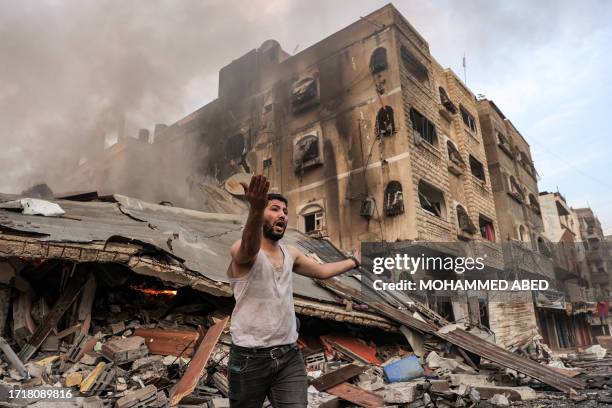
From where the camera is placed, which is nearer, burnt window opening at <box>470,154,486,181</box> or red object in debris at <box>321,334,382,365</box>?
red object in debris at <box>321,334,382,365</box>

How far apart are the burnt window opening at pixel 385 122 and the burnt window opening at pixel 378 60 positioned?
177 cm

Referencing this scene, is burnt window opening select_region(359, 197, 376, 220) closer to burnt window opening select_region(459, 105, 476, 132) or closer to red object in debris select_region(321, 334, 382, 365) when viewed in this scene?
red object in debris select_region(321, 334, 382, 365)

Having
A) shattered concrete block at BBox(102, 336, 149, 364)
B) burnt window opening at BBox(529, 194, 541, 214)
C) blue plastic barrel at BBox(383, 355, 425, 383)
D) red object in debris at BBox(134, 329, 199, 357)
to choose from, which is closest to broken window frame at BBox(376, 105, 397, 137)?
blue plastic barrel at BBox(383, 355, 425, 383)

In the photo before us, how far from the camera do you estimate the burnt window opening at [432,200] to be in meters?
14.9

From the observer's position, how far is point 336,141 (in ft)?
51.8

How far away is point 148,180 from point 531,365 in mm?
19221

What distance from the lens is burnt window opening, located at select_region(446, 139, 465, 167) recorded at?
17.2 m

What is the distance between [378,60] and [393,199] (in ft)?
19.5

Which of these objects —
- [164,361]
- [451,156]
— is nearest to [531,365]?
[164,361]

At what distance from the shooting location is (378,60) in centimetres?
1522

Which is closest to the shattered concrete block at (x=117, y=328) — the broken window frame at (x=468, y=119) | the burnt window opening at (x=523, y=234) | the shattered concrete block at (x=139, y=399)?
the shattered concrete block at (x=139, y=399)

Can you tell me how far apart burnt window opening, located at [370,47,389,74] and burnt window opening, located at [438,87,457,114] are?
446cm

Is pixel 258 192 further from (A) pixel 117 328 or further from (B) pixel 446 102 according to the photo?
(B) pixel 446 102

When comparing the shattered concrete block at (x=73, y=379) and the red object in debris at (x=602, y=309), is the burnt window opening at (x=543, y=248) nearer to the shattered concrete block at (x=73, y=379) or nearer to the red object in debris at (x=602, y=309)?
the red object in debris at (x=602, y=309)
